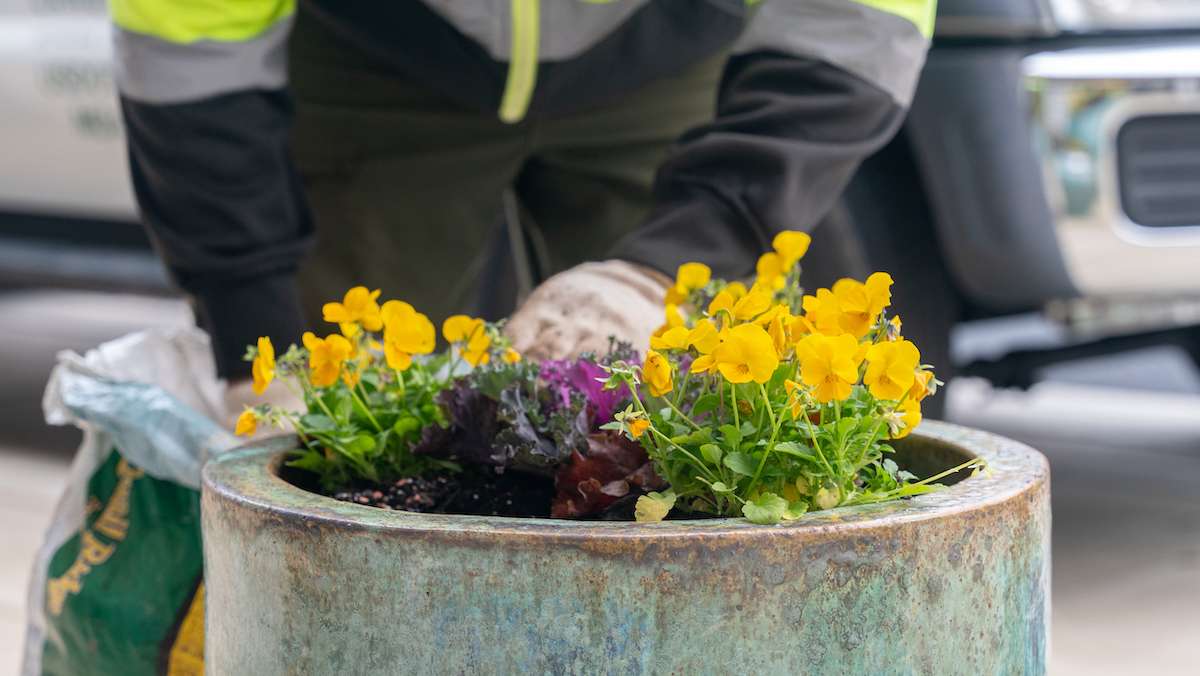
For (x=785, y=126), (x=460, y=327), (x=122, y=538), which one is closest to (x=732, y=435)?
(x=460, y=327)

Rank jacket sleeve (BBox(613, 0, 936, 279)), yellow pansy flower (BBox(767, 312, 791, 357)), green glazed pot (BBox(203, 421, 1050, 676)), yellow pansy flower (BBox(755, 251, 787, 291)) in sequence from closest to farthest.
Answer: green glazed pot (BBox(203, 421, 1050, 676)) → yellow pansy flower (BBox(767, 312, 791, 357)) → yellow pansy flower (BBox(755, 251, 787, 291)) → jacket sleeve (BBox(613, 0, 936, 279))

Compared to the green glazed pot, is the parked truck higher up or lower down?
higher up

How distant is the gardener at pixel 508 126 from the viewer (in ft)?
5.34

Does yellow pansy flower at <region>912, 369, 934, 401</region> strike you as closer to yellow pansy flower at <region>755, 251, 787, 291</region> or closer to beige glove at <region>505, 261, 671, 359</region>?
yellow pansy flower at <region>755, 251, 787, 291</region>

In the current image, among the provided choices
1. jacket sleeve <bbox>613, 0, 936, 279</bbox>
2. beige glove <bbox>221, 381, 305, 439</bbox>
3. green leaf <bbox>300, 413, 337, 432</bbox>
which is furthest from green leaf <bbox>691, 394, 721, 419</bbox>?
beige glove <bbox>221, 381, 305, 439</bbox>

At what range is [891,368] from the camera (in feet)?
3.31

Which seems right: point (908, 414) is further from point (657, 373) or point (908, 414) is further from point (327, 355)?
point (327, 355)

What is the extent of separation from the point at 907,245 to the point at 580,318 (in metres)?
1.43

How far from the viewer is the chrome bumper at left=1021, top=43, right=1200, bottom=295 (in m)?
2.55

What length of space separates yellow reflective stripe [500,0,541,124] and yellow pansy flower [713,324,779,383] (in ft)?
2.80

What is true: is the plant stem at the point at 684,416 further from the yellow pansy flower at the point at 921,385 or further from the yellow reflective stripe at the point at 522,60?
the yellow reflective stripe at the point at 522,60

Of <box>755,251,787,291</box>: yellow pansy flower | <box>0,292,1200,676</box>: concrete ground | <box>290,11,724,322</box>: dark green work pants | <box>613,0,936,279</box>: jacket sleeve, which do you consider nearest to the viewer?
<box>755,251,787,291</box>: yellow pansy flower

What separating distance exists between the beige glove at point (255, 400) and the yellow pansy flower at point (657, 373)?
62 centimetres

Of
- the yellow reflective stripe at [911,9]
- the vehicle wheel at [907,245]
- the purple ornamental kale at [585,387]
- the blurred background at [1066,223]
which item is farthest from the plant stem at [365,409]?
the vehicle wheel at [907,245]
